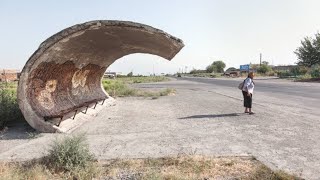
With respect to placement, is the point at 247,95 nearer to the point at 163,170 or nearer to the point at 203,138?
the point at 203,138

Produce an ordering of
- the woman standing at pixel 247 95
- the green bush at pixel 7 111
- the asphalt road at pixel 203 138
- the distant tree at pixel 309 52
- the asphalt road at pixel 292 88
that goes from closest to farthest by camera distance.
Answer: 1. the asphalt road at pixel 203 138
2. the green bush at pixel 7 111
3. the woman standing at pixel 247 95
4. the asphalt road at pixel 292 88
5. the distant tree at pixel 309 52

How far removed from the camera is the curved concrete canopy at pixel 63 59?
10680mm

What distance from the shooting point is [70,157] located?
7.39m

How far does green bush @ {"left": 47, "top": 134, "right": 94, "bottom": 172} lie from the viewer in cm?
724

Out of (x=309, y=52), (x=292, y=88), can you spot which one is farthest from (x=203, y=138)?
(x=309, y=52)

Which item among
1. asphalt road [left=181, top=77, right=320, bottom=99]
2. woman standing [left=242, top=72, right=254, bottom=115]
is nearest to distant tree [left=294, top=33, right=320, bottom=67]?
asphalt road [left=181, top=77, right=320, bottom=99]

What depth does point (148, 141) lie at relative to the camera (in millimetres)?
9820

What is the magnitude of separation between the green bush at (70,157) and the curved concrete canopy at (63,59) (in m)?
3.62

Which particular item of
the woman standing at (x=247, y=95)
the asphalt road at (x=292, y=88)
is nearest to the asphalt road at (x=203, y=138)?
the woman standing at (x=247, y=95)

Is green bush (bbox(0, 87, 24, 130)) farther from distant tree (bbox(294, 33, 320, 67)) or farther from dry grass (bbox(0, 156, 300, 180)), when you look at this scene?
distant tree (bbox(294, 33, 320, 67))

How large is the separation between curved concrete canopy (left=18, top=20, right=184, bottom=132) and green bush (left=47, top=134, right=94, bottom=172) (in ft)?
11.9

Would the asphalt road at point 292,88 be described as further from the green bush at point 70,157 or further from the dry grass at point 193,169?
the green bush at point 70,157

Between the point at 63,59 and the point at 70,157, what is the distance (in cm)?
600

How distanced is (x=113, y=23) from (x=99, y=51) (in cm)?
527
